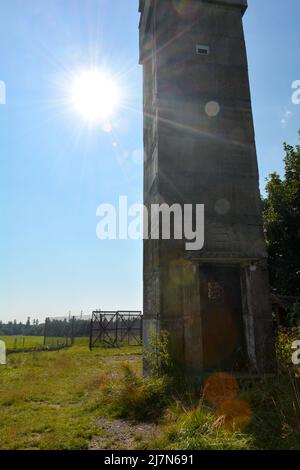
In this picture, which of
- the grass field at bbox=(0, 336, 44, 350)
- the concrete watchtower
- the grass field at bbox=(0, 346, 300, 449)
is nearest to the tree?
the concrete watchtower

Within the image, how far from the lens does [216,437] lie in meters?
4.16

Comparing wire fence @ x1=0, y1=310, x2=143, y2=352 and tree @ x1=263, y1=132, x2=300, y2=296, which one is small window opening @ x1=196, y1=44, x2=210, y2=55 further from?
wire fence @ x1=0, y1=310, x2=143, y2=352

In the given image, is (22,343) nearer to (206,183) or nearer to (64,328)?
(64,328)

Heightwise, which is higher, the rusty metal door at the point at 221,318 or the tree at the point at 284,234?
the tree at the point at 284,234

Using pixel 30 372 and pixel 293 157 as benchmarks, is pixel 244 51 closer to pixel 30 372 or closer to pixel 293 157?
pixel 293 157

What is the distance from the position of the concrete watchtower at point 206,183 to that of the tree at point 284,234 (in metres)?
7.38

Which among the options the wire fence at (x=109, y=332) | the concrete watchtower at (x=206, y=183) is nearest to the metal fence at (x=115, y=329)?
the wire fence at (x=109, y=332)

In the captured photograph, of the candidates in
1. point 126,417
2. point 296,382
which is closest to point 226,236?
point 296,382

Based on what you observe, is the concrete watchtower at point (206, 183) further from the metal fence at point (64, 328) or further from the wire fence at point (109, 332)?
the metal fence at point (64, 328)

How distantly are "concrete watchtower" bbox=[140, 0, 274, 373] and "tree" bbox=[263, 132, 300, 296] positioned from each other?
738cm

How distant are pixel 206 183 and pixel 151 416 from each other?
6.35 metres

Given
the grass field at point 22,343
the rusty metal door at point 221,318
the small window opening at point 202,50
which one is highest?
the small window opening at point 202,50

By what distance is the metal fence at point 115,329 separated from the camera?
71.4 ft

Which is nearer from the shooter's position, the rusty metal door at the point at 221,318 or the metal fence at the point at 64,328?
the rusty metal door at the point at 221,318
